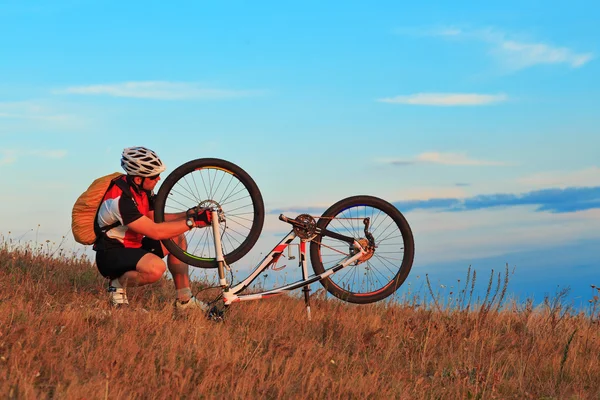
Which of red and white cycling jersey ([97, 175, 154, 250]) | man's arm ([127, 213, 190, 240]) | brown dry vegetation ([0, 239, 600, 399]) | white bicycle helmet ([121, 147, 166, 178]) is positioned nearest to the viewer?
brown dry vegetation ([0, 239, 600, 399])

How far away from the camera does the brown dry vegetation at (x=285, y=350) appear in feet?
20.0

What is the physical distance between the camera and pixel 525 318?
10.9 m

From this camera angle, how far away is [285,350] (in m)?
7.23

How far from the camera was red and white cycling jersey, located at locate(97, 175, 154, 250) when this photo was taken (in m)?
8.73

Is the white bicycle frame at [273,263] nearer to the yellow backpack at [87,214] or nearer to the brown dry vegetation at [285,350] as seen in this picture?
the brown dry vegetation at [285,350]

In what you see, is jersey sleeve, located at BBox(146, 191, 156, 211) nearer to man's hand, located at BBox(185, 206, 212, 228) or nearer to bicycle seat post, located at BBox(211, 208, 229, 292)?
man's hand, located at BBox(185, 206, 212, 228)

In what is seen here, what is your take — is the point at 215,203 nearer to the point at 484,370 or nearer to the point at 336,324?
the point at 336,324

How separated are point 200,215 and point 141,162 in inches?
41.2

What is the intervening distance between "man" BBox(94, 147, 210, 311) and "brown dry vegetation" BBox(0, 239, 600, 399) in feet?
1.53

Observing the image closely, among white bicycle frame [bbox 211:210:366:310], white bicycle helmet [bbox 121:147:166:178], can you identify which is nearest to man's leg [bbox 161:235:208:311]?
white bicycle frame [bbox 211:210:366:310]

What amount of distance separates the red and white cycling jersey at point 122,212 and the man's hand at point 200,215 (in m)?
0.65

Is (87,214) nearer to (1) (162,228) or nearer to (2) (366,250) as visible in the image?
(1) (162,228)

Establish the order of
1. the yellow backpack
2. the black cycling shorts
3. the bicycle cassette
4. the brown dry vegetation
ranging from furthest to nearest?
the yellow backpack, the black cycling shorts, the bicycle cassette, the brown dry vegetation

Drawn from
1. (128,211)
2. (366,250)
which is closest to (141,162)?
(128,211)
